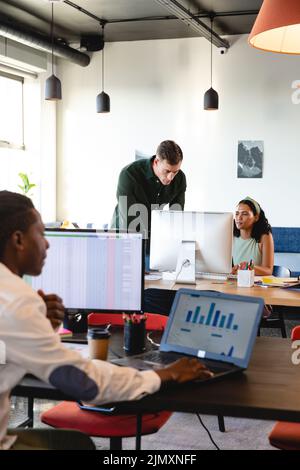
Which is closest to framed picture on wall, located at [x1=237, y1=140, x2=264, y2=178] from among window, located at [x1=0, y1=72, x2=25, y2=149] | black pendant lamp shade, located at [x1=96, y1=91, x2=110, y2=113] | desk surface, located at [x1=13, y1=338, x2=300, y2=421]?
black pendant lamp shade, located at [x1=96, y1=91, x2=110, y2=113]

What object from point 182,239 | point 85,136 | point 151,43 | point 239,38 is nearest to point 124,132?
point 85,136

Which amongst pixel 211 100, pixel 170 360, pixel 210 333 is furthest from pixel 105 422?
pixel 211 100

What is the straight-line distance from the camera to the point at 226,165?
930cm

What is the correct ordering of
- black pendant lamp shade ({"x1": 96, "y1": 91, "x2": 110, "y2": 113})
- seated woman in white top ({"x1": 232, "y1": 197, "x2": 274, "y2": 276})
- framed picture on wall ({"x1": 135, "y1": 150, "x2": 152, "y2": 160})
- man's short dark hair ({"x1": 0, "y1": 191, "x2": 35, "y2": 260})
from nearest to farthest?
man's short dark hair ({"x1": 0, "y1": 191, "x2": 35, "y2": 260})
seated woman in white top ({"x1": 232, "y1": 197, "x2": 274, "y2": 276})
black pendant lamp shade ({"x1": 96, "y1": 91, "x2": 110, "y2": 113})
framed picture on wall ({"x1": 135, "y1": 150, "x2": 152, "y2": 160})

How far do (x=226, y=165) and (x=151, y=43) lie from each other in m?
2.12

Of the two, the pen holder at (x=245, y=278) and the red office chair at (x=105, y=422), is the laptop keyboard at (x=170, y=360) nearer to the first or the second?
the red office chair at (x=105, y=422)

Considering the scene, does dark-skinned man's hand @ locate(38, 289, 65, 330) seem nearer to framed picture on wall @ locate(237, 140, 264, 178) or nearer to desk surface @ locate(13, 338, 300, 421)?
desk surface @ locate(13, 338, 300, 421)

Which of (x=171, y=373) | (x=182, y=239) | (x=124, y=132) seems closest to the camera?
(x=171, y=373)

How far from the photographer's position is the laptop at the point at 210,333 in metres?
2.11

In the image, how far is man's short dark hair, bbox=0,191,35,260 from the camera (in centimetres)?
174

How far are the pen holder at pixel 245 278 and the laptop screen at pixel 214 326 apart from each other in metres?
2.08

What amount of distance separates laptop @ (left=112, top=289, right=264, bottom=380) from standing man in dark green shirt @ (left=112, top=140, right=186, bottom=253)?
242 cm

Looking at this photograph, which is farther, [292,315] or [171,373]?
[292,315]

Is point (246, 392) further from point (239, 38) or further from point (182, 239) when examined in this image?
point (239, 38)
